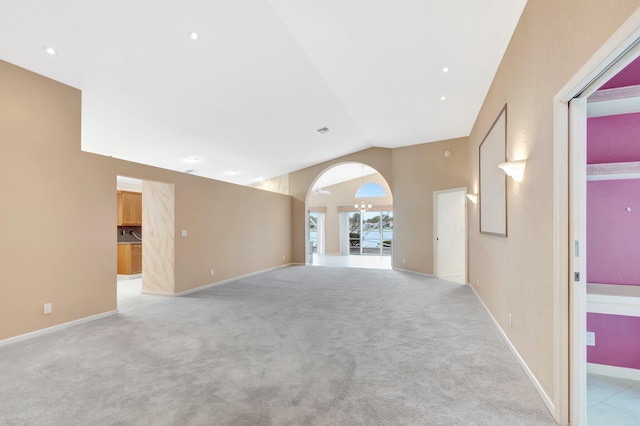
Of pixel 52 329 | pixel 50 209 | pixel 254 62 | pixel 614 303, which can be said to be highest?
pixel 254 62

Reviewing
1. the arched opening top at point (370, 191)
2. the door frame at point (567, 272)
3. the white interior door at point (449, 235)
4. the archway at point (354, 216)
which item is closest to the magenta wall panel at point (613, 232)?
the door frame at point (567, 272)

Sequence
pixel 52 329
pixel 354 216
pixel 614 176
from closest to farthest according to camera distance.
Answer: pixel 614 176 → pixel 52 329 → pixel 354 216

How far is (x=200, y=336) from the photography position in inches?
134

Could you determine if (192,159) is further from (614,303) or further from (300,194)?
(614,303)

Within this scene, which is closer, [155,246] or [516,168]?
[516,168]

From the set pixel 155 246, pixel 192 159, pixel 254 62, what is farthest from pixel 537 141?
pixel 192 159

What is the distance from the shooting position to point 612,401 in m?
2.14

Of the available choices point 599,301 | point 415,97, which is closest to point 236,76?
point 415,97

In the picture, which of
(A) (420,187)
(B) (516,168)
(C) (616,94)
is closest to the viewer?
(C) (616,94)

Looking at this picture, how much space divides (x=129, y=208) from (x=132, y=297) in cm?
297

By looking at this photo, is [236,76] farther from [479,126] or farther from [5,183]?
[479,126]

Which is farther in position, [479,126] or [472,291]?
[472,291]

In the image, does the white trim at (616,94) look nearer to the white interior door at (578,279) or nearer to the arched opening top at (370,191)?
the white interior door at (578,279)

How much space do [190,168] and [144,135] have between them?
2572 millimetres
